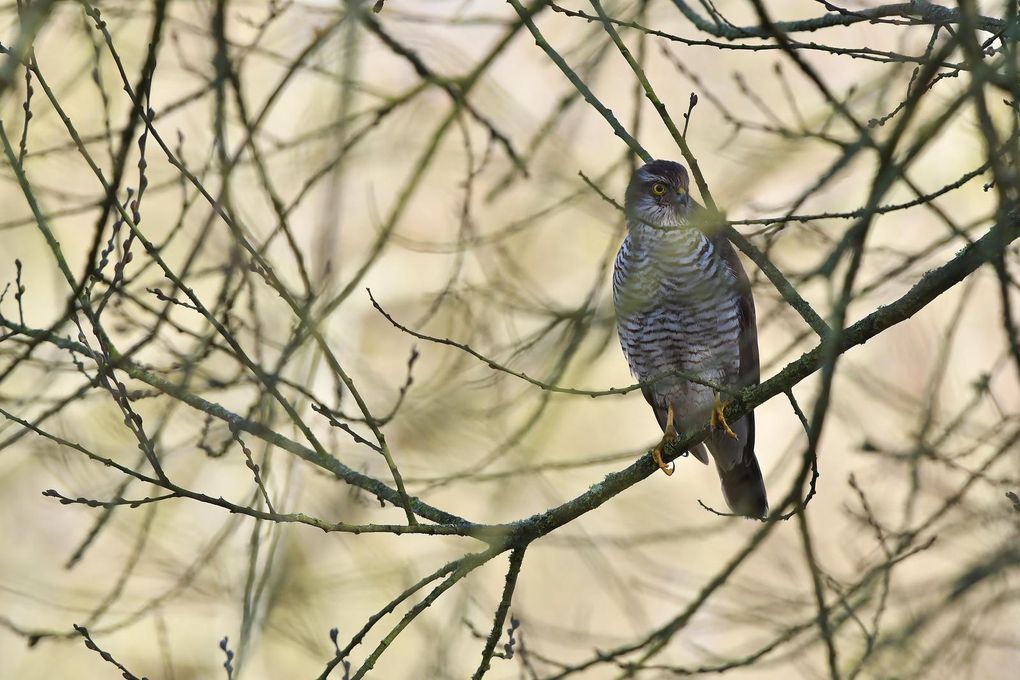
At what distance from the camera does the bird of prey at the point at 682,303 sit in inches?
179

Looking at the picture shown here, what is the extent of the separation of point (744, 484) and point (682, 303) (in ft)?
3.48

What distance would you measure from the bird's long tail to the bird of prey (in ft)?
0.20

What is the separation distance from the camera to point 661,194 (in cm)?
469

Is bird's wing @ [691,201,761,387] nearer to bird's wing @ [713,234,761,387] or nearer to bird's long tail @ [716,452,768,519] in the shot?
bird's wing @ [713,234,761,387]

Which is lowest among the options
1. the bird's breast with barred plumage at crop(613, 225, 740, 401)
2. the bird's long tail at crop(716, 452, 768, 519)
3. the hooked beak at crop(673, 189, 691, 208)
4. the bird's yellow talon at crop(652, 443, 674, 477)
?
the bird's yellow talon at crop(652, 443, 674, 477)

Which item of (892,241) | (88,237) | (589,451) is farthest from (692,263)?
(88,237)

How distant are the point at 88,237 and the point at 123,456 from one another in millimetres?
2113

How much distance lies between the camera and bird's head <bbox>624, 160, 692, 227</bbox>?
4.64 m

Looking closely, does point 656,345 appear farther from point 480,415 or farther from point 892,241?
point 892,241

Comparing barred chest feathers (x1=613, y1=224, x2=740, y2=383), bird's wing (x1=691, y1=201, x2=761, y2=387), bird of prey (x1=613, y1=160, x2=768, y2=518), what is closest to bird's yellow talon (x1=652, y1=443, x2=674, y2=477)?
bird of prey (x1=613, y1=160, x2=768, y2=518)

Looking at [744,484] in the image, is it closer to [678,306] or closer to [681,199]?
[678,306]

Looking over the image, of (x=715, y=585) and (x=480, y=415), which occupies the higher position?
(x=480, y=415)

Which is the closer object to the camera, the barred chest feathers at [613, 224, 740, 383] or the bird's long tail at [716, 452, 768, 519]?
the barred chest feathers at [613, 224, 740, 383]

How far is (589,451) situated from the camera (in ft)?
28.8
